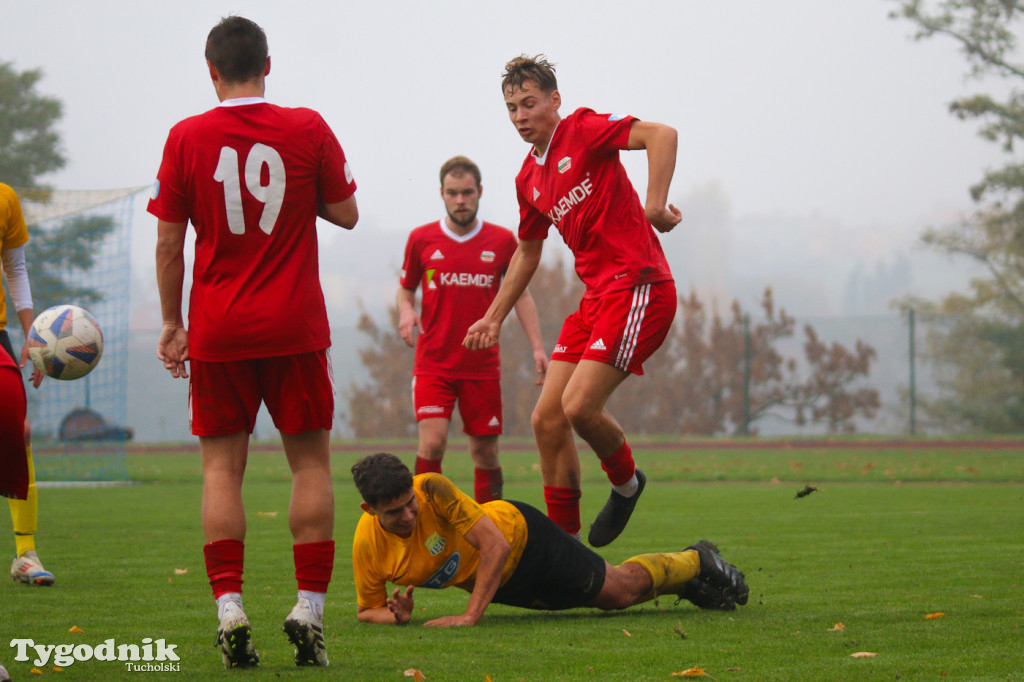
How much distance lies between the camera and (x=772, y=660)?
12.3ft

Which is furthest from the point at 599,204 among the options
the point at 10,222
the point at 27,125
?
the point at 27,125

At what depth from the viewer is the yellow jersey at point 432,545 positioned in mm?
4484

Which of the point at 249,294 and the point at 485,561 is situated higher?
the point at 249,294

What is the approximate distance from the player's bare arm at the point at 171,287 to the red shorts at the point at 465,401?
155 inches

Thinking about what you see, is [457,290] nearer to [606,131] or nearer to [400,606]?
[606,131]

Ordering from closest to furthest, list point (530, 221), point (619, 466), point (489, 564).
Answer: point (489, 564)
point (619, 466)
point (530, 221)

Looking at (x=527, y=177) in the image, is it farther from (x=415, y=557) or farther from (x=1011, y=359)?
(x=1011, y=359)

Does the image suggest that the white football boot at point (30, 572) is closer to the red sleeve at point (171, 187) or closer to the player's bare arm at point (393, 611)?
the player's bare arm at point (393, 611)

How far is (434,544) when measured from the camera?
14.9ft

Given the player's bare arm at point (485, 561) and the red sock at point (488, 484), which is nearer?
the player's bare arm at point (485, 561)

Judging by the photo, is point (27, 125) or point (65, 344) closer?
point (65, 344)

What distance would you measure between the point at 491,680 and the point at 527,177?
271 centimetres

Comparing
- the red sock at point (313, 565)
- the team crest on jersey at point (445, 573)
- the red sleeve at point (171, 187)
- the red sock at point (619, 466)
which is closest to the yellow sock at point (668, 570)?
the red sock at point (619, 466)

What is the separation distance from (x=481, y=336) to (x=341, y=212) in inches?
56.8
